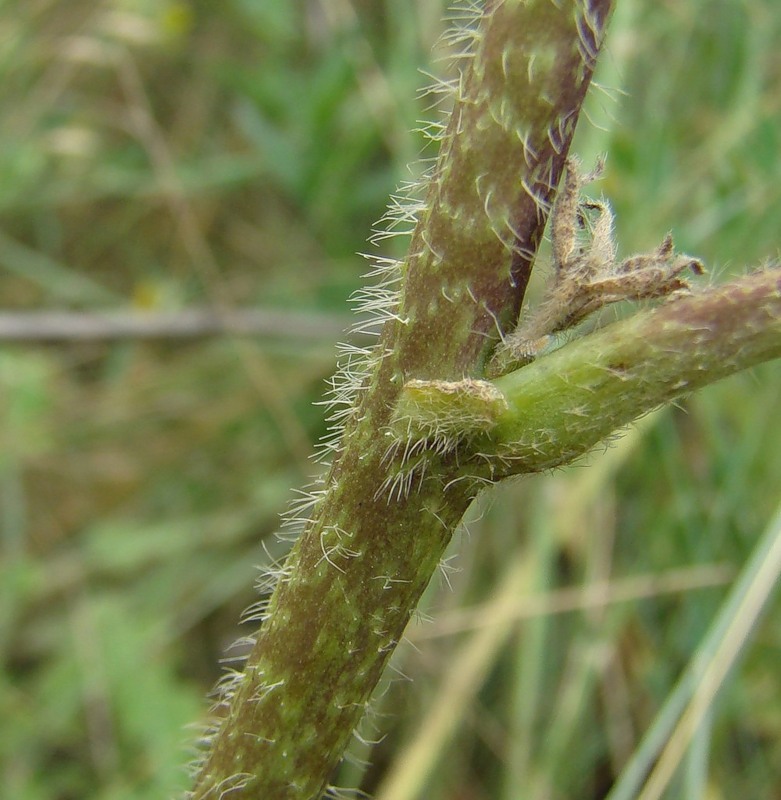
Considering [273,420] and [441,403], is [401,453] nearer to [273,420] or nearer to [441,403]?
[441,403]

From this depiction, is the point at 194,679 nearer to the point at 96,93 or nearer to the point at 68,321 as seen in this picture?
the point at 68,321

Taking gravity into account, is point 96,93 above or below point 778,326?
above

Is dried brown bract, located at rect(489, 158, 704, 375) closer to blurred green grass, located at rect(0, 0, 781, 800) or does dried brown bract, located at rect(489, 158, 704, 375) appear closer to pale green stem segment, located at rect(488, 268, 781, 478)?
pale green stem segment, located at rect(488, 268, 781, 478)

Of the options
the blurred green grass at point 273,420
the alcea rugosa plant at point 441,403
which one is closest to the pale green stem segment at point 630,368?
the alcea rugosa plant at point 441,403

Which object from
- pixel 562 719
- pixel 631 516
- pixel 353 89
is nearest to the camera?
pixel 562 719

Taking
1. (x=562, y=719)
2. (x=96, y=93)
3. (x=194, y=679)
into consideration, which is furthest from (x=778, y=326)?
(x=96, y=93)

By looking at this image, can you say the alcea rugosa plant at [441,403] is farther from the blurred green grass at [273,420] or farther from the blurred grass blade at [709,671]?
the blurred green grass at [273,420]

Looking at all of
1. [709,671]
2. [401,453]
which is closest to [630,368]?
[401,453]
